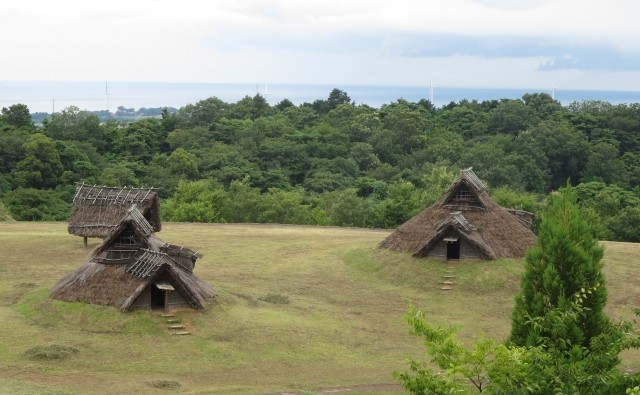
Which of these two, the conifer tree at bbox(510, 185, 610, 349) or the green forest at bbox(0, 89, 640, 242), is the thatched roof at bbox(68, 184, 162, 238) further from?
the conifer tree at bbox(510, 185, 610, 349)

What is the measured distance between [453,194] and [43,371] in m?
27.3

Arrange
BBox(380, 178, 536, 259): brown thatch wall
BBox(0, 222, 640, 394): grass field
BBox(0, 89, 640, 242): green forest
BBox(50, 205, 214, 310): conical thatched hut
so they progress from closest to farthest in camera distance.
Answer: BBox(0, 222, 640, 394): grass field, BBox(50, 205, 214, 310): conical thatched hut, BBox(380, 178, 536, 259): brown thatch wall, BBox(0, 89, 640, 242): green forest

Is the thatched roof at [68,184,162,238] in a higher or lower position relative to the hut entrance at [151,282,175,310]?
higher

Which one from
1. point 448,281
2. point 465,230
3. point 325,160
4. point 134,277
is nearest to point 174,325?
point 134,277

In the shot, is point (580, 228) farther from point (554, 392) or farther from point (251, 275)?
point (251, 275)

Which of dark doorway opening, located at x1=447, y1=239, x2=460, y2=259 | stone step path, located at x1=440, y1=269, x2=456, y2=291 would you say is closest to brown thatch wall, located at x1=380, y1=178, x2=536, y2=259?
dark doorway opening, located at x1=447, y1=239, x2=460, y2=259

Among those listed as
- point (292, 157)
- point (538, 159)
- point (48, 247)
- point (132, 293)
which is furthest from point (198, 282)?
point (538, 159)

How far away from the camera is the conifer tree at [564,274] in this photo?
885 inches

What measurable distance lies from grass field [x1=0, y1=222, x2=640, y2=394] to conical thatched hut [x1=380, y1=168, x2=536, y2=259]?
0.98 metres

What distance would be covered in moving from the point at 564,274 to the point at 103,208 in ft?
103

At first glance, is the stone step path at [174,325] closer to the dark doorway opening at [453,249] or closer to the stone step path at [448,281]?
the stone step path at [448,281]

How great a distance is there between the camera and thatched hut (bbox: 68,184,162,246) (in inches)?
1813

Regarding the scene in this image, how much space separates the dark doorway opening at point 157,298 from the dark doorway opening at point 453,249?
17.8 m

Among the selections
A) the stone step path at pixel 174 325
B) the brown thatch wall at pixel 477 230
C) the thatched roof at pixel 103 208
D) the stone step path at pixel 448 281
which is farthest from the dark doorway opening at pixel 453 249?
the stone step path at pixel 174 325
